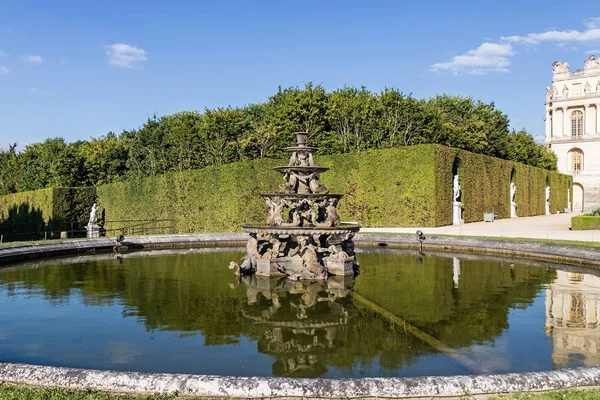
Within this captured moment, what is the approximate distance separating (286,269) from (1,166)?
241 feet

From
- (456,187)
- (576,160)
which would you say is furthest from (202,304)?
(576,160)

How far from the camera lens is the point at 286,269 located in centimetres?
1534

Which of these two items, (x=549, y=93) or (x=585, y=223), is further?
(x=549, y=93)

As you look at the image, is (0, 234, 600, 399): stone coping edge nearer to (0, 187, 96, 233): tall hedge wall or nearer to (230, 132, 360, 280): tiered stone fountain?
(230, 132, 360, 280): tiered stone fountain

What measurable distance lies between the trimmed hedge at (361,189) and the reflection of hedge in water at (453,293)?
1299 cm

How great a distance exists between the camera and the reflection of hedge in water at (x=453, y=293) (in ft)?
30.2

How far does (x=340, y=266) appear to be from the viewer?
49.4 ft

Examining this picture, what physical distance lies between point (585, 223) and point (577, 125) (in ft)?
229

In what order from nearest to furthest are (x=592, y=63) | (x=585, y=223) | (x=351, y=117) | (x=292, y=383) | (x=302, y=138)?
(x=292, y=383), (x=302, y=138), (x=585, y=223), (x=351, y=117), (x=592, y=63)

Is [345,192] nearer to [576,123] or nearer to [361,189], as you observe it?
[361,189]

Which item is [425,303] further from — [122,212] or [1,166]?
[1,166]

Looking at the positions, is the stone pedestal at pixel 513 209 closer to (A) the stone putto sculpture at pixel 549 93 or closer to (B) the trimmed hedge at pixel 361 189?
(B) the trimmed hedge at pixel 361 189

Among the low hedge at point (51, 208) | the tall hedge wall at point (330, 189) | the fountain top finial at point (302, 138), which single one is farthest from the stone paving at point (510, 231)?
the low hedge at point (51, 208)

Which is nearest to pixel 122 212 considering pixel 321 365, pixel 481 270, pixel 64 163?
pixel 64 163
